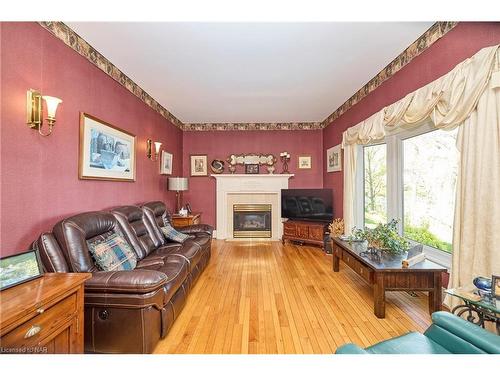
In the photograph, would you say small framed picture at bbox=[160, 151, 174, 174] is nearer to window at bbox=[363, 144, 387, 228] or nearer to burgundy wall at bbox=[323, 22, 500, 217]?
burgundy wall at bbox=[323, 22, 500, 217]

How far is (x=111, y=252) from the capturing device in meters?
2.16

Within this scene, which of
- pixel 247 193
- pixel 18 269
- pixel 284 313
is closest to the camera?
pixel 18 269

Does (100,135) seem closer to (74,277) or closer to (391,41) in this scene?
(74,277)

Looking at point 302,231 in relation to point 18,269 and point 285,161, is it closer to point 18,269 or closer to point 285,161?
point 285,161

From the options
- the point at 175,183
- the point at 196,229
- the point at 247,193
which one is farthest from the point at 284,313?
the point at 247,193

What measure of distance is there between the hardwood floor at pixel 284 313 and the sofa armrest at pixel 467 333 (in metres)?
0.78

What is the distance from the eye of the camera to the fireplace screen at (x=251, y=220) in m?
5.97

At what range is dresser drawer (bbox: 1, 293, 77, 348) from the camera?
1061 mm

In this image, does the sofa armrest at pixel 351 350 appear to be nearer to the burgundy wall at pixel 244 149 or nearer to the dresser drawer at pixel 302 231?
the dresser drawer at pixel 302 231

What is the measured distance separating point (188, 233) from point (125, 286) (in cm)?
225

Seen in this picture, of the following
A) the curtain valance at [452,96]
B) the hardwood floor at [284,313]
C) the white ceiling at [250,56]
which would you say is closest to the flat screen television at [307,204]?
the hardwood floor at [284,313]

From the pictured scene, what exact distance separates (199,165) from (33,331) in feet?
16.6
